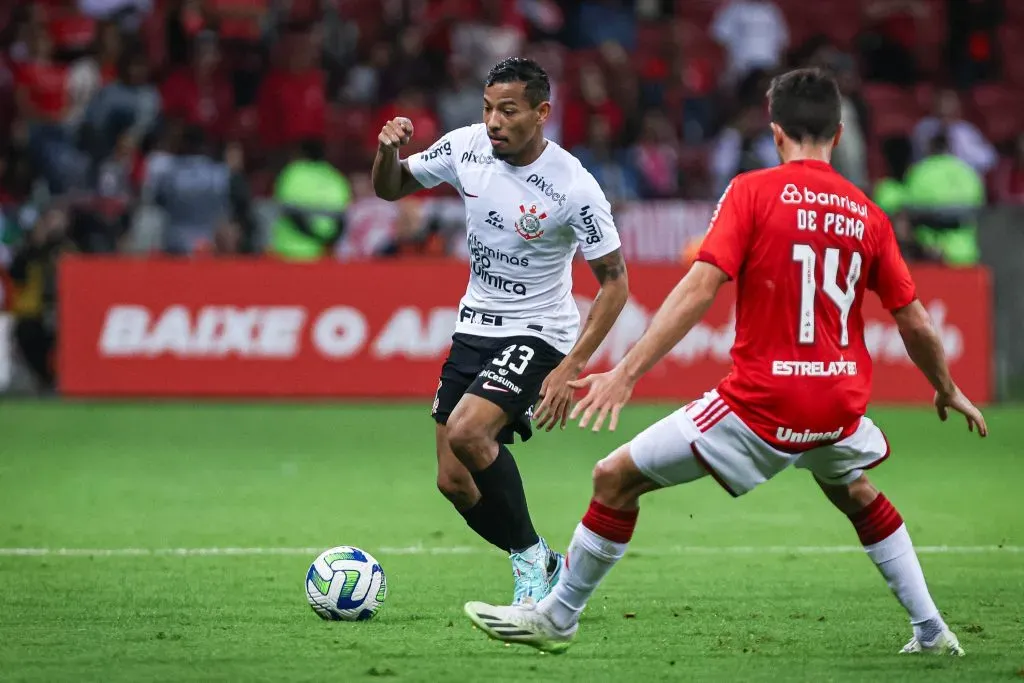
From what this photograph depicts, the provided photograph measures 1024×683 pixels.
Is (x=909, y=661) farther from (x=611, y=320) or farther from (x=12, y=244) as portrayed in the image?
(x=12, y=244)

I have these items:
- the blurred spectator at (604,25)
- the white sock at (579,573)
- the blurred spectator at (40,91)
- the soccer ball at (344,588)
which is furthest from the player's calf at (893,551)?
the blurred spectator at (604,25)

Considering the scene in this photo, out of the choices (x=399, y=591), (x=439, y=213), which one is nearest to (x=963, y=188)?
(x=439, y=213)

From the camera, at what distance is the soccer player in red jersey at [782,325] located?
550 centimetres

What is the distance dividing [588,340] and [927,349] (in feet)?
4.74

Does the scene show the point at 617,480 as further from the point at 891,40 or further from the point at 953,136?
the point at 891,40

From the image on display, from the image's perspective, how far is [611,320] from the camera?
270 inches

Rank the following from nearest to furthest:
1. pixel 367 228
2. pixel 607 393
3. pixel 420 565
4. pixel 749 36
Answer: pixel 607 393, pixel 420 565, pixel 367 228, pixel 749 36

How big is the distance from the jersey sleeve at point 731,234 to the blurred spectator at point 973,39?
683 inches

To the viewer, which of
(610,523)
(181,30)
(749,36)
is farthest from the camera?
(749,36)

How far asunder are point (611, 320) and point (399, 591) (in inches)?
62.8

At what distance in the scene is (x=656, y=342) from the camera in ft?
17.4

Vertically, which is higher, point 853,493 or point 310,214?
point 853,493

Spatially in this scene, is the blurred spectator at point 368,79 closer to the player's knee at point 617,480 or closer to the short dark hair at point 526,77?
the short dark hair at point 526,77

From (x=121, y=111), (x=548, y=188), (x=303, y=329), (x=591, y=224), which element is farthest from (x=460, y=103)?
(x=591, y=224)
